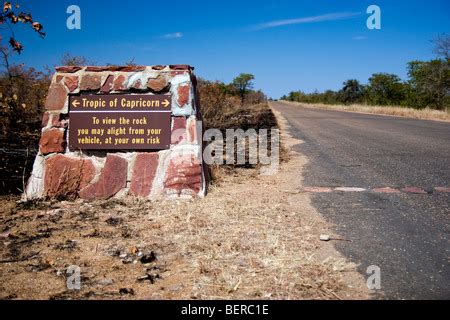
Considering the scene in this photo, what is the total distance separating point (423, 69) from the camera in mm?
29234

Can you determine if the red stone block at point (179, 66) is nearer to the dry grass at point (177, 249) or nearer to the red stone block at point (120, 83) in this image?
the red stone block at point (120, 83)

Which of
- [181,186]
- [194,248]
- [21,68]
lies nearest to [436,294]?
[194,248]

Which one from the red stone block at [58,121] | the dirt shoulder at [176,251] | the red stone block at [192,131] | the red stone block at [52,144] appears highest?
the red stone block at [58,121]

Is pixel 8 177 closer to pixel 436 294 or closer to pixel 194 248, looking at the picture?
pixel 194 248

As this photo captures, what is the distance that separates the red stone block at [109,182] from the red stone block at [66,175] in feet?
0.37

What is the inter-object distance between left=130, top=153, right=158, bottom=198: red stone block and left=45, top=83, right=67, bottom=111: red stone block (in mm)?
1283

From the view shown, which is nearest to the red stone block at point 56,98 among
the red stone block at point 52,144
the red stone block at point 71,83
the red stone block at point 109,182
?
the red stone block at point 71,83

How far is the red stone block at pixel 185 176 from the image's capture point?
4.41 meters

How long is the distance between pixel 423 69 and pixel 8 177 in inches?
1269

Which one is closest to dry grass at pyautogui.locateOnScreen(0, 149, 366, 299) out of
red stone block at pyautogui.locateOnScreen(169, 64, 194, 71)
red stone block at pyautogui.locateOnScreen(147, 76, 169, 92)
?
red stone block at pyautogui.locateOnScreen(147, 76, 169, 92)

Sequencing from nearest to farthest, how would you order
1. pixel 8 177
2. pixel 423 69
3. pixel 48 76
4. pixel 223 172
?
pixel 8 177 < pixel 223 172 < pixel 48 76 < pixel 423 69

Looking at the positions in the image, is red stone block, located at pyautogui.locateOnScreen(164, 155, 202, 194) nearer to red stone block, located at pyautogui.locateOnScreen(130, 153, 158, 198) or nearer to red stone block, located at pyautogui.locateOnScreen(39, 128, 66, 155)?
red stone block, located at pyautogui.locateOnScreen(130, 153, 158, 198)

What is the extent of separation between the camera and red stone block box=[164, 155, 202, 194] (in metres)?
4.41
